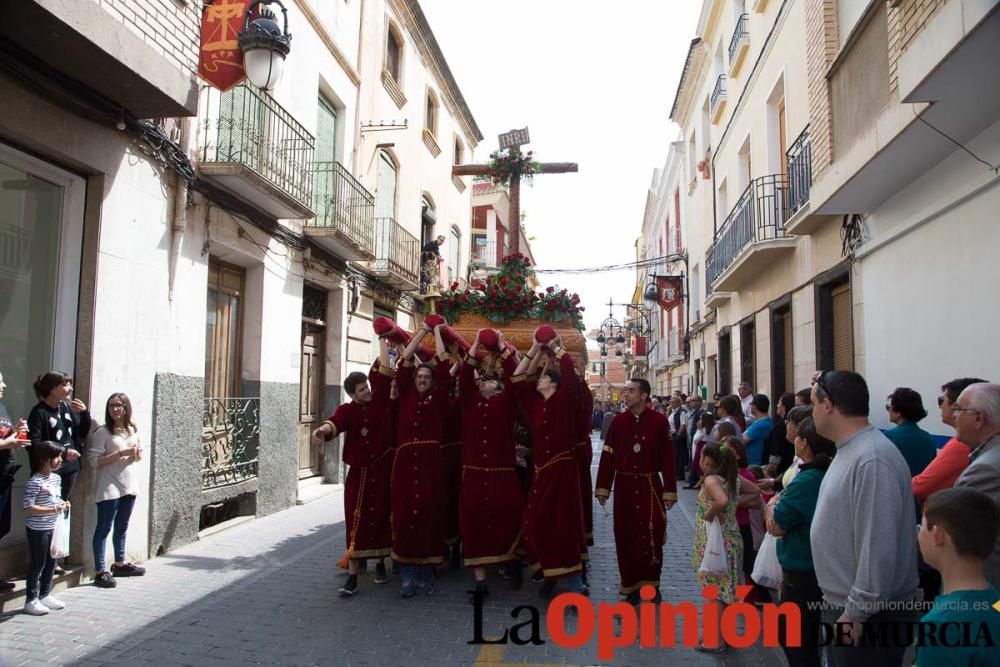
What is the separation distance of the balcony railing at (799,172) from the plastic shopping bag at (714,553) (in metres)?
6.32

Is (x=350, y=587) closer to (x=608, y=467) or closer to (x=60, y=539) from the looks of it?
(x=60, y=539)

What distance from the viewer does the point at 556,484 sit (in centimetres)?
583

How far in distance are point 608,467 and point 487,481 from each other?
3.50 feet

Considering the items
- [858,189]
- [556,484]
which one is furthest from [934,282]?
[556,484]

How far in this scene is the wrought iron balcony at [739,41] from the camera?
1440 centimetres

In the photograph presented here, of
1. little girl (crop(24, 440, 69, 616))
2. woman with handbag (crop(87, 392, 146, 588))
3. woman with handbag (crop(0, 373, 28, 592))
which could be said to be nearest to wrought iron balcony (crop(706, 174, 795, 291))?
woman with handbag (crop(87, 392, 146, 588))

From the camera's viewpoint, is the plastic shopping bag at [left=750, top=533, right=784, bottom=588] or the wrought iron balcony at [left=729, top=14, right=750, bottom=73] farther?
the wrought iron balcony at [left=729, top=14, right=750, bottom=73]

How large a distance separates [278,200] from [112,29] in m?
→ 3.53

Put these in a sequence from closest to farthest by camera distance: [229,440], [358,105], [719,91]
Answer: [229,440] → [358,105] → [719,91]

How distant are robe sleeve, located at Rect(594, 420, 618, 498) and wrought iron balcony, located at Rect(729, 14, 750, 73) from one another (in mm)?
11564

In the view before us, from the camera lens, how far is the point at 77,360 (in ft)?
20.2

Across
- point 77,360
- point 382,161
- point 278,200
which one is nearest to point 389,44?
point 382,161

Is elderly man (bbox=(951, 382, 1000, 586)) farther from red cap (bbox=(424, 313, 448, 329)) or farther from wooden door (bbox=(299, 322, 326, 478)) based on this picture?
wooden door (bbox=(299, 322, 326, 478))

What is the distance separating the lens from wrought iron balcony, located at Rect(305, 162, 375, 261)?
10.9 meters
